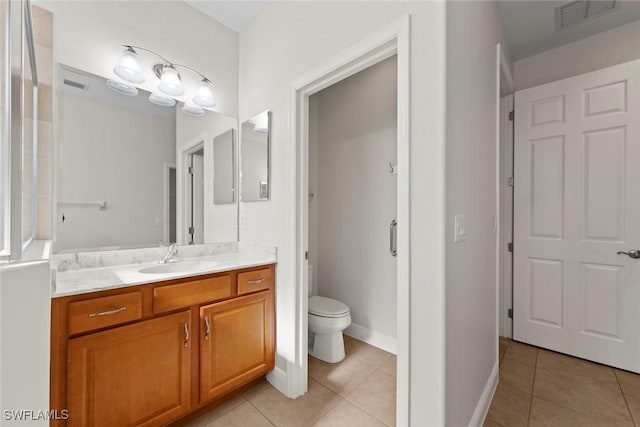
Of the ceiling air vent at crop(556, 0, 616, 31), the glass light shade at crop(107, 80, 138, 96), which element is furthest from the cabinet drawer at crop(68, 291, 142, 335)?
the ceiling air vent at crop(556, 0, 616, 31)

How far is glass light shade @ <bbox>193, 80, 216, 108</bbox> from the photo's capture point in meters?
1.99

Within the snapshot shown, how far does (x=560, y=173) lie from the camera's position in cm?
225

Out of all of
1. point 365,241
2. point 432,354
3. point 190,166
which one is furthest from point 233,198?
point 432,354

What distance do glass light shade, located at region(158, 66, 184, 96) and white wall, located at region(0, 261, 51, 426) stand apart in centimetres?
154

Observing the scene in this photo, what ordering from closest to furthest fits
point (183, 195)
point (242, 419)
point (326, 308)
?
1. point (242, 419)
2. point (183, 195)
3. point (326, 308)

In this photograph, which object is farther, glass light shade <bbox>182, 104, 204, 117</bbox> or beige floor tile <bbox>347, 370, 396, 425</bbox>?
glass light shade <bbox>182, 104, 204, 117</bbox>

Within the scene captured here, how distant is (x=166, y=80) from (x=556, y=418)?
321 centimetres

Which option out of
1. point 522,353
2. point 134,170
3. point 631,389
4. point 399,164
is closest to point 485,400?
point 522,353

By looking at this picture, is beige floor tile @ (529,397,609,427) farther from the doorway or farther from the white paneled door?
the doorway

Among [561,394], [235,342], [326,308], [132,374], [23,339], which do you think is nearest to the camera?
[23,339]

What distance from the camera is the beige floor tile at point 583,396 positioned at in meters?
1.57

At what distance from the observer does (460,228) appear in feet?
3.90

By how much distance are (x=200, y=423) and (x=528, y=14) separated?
3471mm

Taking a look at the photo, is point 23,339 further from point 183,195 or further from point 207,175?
point 207,175
